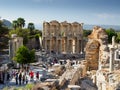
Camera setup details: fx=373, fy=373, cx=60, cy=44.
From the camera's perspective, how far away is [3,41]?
5012 centimetres

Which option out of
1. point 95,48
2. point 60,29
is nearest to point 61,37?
point 60,29

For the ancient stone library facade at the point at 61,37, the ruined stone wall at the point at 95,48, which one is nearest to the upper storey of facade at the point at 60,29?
the ancient stone library facade at the point at 61,37

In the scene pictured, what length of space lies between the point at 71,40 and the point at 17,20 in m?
16.2

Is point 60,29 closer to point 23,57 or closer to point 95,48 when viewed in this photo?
point 23,57

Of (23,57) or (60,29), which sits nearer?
(23,57)

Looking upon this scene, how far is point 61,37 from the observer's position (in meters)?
70.9

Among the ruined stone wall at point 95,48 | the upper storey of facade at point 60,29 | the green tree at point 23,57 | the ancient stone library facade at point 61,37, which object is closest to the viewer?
the ruined stone wall at point 95,48

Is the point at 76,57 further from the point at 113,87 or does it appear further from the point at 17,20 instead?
the point at 113,87

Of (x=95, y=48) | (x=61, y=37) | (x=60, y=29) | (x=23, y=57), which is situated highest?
(x=60, y=29)

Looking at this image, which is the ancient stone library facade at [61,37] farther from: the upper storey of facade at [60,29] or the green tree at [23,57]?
the green tree at [23,57]

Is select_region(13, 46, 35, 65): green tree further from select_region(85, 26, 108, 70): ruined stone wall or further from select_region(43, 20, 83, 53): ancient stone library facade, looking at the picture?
select_region(43, 20, 83, 53): ancient stone library facade

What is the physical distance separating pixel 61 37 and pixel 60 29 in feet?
5.13

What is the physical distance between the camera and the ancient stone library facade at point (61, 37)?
7038cm

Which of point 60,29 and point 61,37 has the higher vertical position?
point 60,29
